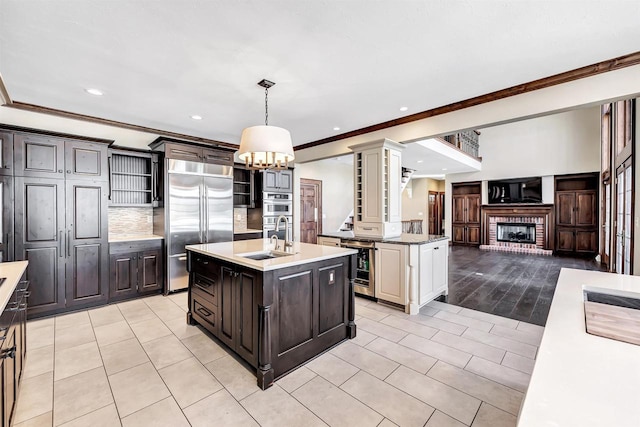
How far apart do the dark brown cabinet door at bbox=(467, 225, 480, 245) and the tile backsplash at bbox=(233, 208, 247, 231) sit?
25.6 ft

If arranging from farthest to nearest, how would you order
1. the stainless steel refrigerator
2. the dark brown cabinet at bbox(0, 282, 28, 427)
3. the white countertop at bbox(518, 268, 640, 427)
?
the stainless steel refrigerator < the dark brown cabinet at bbox(0, 282, 28, 427) < the white countertop at bbox(518, 268, 640, 427)

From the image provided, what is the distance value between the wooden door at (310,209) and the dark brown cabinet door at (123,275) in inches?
158

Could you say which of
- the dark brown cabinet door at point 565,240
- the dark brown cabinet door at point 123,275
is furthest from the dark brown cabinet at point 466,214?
the dark brown cabinet door at point 123,275

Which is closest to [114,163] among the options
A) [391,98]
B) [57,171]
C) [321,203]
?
[57,171]

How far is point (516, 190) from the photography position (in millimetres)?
8922

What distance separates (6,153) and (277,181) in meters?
3.74

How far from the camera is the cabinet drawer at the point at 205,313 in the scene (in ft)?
9.35

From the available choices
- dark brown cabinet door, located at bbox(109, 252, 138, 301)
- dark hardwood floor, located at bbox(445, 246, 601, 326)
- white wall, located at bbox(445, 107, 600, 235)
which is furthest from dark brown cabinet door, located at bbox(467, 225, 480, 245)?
dark brown cabinet door, located at bbox(109, 252, 138, 301)

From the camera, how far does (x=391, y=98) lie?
11.5 ft

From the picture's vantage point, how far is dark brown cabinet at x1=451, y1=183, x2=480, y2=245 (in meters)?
9.78

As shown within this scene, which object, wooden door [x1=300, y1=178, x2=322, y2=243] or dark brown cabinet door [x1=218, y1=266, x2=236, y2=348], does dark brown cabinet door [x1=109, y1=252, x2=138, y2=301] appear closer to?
dark brown cabinet door [x1=218, y1=266, x2=236, y2=348]

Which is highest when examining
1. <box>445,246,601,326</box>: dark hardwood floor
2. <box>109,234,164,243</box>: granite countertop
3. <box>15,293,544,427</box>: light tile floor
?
<box>109,234,164,243</box>: granite countertop

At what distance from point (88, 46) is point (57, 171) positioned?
2018mm

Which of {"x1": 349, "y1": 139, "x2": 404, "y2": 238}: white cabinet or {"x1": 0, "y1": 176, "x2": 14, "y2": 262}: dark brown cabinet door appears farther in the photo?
{"x1": 349, "y1": 139, "x2": 404, "y2": 238}: white cabinet
